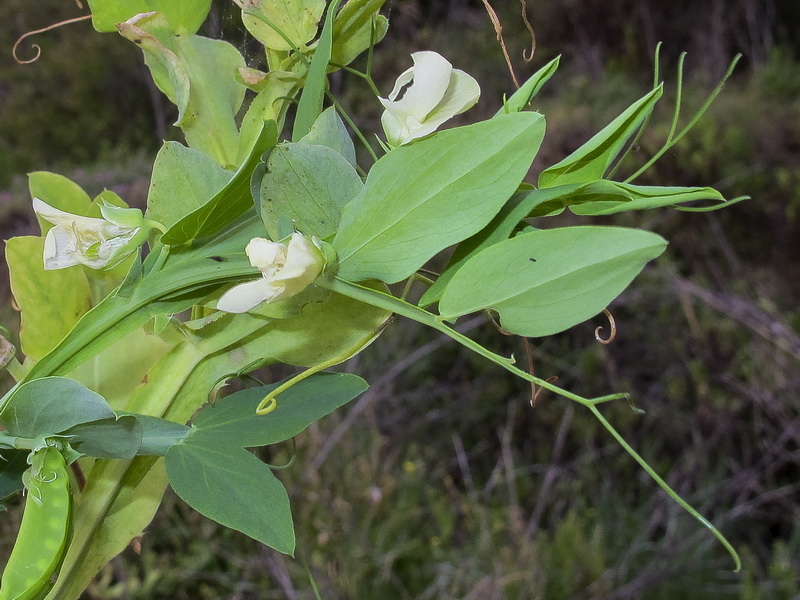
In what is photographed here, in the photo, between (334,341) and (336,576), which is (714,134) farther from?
(334,341)

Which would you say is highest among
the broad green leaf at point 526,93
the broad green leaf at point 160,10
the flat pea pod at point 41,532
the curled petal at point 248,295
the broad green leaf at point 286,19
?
the broad green leaf at point 160,10

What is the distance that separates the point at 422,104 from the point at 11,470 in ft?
0.39

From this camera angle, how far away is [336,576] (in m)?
0.82

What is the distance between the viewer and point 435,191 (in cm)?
12

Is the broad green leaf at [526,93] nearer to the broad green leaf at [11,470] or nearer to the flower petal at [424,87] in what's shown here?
the flower petal at [424,87]

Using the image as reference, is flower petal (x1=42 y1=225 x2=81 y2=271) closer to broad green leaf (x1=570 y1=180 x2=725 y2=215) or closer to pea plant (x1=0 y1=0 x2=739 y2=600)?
pea plant (x1=0 y1=0 x2=739 y2=600)

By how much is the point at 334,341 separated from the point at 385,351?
1115 millimetres

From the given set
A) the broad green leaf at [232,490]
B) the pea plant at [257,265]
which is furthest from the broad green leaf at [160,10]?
the broad green leaf at [232,490]

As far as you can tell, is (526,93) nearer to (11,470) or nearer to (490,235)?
(490,235)

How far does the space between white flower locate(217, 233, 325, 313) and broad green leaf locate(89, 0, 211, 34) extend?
0.27ft

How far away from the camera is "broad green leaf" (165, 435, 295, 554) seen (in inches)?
5.5

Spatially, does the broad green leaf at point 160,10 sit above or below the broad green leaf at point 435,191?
above

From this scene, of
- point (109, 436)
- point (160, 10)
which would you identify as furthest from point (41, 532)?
point (160, 10)

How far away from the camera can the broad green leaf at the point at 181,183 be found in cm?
14
